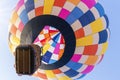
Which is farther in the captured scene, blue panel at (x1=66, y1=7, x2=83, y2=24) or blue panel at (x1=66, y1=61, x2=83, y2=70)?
blue panel at (x1=66, y1=61, x2=83, y2=70)

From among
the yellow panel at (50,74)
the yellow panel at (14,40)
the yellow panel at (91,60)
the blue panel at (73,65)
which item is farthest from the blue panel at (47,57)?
the yellow panel at (91,60)

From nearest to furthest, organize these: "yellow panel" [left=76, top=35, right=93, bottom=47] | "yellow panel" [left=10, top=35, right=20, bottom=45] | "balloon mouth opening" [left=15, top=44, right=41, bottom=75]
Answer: "balloon mouth opening" [left=15, top=44, right=41, bottom=75]
"yellow panel" [left=76, top=35, right=93, bottom=47]
"yellow panel" [left=10, top=35, right=20, bottom=45]

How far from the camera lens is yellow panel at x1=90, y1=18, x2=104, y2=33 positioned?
7466 mm

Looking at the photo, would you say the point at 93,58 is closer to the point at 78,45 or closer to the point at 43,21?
the point at 78,45

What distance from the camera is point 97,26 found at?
299 inches

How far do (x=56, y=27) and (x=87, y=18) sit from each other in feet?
2.76

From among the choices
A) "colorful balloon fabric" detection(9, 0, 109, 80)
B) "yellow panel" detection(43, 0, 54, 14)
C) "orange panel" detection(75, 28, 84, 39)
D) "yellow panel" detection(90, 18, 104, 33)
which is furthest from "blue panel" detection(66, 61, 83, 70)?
"yellow panel" detection(43, 0, 54, 14)

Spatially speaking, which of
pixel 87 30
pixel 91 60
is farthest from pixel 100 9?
pixel 91 60

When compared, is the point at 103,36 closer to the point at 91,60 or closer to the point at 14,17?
the point at 91,60

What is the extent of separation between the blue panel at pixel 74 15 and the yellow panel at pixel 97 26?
15.4 inches

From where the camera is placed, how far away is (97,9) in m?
7.73

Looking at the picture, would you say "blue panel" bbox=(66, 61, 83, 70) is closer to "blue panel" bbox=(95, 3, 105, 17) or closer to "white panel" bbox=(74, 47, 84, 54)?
"white panel" bbox=(74, 47, 84, 54)

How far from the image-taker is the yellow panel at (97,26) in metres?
7.47

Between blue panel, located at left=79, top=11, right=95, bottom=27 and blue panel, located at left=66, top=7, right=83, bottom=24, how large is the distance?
0.30ft
